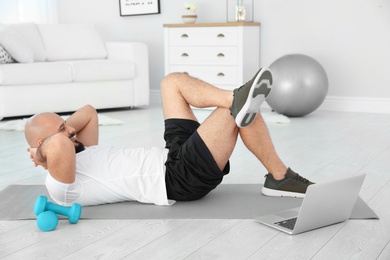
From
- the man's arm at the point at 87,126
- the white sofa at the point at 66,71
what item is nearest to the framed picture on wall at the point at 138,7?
the white sofa at the point at 66,71

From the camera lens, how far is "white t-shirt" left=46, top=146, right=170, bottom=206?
87.2 inches

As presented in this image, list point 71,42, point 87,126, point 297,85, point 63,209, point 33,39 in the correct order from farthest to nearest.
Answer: point 71,42
point 33,39
point 297,85
point 87,126
point 63,209

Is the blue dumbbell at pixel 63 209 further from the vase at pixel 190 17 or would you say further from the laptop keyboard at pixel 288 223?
the vase at pixel 190 17

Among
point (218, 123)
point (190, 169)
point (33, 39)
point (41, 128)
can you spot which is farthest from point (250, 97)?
point (33, 39)

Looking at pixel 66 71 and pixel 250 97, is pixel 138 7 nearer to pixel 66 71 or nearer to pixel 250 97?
pixel 66 71

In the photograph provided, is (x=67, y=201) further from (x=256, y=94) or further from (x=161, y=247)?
(x=256, y=94)

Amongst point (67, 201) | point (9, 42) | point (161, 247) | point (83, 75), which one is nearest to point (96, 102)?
point (83, 75)

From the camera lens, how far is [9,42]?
5.04 metres

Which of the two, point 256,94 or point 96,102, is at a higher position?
point 256,94

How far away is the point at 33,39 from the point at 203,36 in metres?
1.54

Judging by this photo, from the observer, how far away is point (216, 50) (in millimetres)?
5332

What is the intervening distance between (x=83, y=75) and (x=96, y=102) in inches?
10.8

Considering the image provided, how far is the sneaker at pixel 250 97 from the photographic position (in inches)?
79.2

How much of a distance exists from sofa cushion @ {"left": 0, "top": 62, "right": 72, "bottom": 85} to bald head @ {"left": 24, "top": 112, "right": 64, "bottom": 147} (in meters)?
2.85
